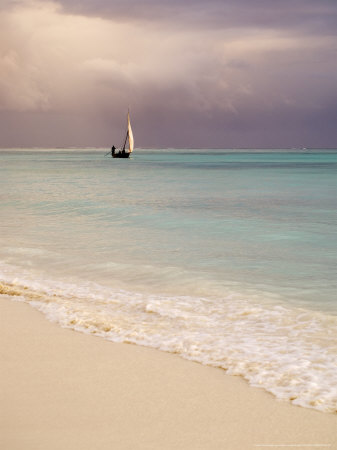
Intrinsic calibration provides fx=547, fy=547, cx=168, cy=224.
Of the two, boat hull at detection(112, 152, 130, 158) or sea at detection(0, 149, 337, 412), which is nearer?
sea at detection(0, 149, 337, 412)

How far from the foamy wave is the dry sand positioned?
0.28m

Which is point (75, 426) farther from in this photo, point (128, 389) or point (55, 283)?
point (55, 283)

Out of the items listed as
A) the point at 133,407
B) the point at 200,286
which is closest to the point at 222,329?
the point at 133,407

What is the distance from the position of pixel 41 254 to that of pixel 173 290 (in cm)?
429

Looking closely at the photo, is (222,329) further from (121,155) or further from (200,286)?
(121,155)

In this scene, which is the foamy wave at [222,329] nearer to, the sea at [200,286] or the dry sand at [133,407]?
the sea at [200,286]

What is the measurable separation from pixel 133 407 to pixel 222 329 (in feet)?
8.04

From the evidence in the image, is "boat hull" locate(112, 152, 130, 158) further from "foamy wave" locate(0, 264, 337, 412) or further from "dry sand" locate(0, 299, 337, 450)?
"dry sand" locate(0, 299, 337, 450)

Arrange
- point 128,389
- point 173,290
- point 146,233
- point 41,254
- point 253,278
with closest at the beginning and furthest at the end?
point 128,389, point 173,290, point 253,278, point 41,254, point 146,233

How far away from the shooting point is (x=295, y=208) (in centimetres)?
2478

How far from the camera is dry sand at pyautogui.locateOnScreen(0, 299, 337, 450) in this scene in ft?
13.0

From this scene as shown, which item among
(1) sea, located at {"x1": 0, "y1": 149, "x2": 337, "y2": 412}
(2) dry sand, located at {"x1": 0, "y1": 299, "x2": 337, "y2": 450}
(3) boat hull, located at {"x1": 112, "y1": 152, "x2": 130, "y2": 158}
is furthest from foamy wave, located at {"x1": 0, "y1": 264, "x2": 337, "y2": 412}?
(3) boat hull, located at {"x1": 112, "y1": 152, "x2": 130, "y2": 158}

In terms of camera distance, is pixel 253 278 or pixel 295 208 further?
pixel 295 208

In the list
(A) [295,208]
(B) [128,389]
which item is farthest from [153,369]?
(A) [295,208]
